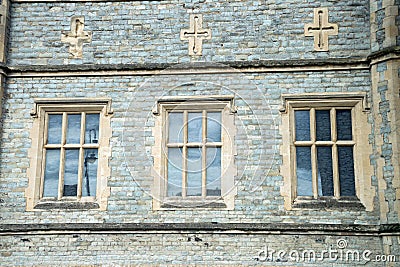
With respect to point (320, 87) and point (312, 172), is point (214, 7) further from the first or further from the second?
point (312, 172)

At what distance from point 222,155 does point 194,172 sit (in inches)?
21.3

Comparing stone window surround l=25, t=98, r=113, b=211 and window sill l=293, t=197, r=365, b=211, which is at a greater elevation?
stone window surround l=25, t=98, r=113, b=211

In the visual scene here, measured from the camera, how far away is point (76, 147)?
1045 cm

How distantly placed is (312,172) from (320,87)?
142cm

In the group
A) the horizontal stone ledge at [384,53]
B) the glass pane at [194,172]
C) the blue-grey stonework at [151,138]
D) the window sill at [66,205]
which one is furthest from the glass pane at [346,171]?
the window sill at [66,205]

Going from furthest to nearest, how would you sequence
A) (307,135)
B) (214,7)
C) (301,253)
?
(214,7) → (307,135) → (301,253)

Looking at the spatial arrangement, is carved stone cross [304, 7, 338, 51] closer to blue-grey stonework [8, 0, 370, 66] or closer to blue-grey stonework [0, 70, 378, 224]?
blue-grey stonework [8, 0, 370, 66]

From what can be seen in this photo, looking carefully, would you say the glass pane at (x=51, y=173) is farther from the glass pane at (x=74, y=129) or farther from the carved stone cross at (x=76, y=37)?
the carved stone cross at (x=76, y=37)

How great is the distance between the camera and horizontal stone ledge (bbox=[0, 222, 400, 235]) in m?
9.61

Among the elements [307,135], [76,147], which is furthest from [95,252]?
[307,135]

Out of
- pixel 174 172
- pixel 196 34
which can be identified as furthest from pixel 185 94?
pixel 174 172

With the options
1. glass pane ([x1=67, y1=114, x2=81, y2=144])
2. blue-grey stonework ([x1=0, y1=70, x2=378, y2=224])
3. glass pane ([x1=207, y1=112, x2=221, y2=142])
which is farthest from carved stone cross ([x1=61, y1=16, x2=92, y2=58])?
glass pane ([x1=207, y1=112, x2=221, y2=142])

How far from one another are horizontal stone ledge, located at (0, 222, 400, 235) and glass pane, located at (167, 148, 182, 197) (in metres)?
0.61

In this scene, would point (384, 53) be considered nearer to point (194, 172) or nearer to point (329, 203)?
point (329, 203)
